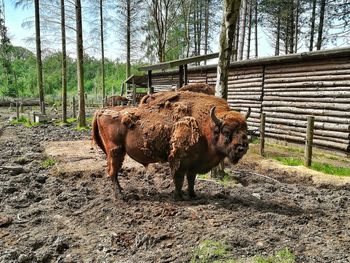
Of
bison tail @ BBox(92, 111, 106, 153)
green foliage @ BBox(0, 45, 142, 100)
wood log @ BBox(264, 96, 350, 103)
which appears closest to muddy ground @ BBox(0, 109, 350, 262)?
bison tail @ BBox(92, 111, 106, 153)

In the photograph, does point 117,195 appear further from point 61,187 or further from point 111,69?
point 111,69

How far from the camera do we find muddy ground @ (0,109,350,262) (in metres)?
3.94

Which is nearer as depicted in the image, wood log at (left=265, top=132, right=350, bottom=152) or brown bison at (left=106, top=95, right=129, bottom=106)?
wood log at (left=265, top=132, right=350, bottom=152)

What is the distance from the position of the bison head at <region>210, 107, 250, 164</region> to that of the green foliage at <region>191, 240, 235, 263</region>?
4.72 ft

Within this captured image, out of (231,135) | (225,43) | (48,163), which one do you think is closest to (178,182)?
(231,135)

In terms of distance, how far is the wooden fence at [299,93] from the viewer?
10773 mm

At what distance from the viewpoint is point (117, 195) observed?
596cm

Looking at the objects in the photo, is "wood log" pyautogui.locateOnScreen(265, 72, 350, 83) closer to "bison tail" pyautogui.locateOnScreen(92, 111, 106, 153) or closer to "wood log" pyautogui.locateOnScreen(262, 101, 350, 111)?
"wood log" pyautogui.locateOnScreen(262, 101, 350, 111)

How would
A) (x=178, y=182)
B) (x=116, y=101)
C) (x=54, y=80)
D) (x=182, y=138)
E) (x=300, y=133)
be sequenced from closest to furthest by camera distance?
(x=182, y=138) → (x=178, y=182) → (x=300, y=133) → (x=116, y=101) → (x=54, y=80)

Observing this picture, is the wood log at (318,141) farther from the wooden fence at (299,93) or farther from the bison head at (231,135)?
the bison head at (231,135)

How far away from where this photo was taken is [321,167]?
29.1 feet

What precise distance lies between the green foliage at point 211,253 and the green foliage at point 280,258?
316mm

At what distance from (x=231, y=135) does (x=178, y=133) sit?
2.87 feet

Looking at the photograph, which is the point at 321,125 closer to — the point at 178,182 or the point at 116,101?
the point at 178,182
